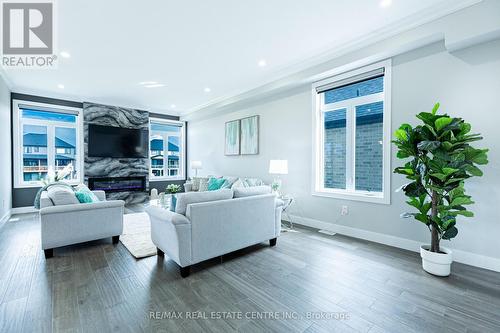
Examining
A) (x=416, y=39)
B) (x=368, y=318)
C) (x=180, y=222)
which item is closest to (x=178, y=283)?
(x=180, y=222)

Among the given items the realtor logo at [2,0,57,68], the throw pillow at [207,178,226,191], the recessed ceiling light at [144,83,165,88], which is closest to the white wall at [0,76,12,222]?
the realtor logo at [2,0,57,68]

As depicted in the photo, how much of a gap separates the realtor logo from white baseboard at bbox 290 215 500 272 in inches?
185

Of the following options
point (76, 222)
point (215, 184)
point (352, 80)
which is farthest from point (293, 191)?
point (76, 222)

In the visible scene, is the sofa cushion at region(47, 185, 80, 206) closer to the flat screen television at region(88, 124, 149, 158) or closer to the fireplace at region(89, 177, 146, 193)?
the fireplace at region(89, 177, 146, 193)

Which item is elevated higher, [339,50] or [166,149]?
[339,50]

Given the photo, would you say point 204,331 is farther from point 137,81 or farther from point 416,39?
point 137,81

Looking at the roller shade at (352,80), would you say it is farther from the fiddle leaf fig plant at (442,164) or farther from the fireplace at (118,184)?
the fireplace at (118,184)

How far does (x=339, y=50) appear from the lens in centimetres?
337

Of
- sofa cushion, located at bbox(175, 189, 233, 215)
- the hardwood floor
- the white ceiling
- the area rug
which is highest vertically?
the white ceiling

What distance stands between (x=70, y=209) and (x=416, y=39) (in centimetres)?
486

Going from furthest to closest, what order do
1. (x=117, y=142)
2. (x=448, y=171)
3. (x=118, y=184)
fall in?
(x=118, y=184), (x=117, y=142), (x=448, y=171)

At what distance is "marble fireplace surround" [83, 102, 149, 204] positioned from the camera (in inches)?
236

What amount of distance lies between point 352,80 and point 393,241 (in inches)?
98.6

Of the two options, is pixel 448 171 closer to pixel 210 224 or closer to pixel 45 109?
pixel 210 224
